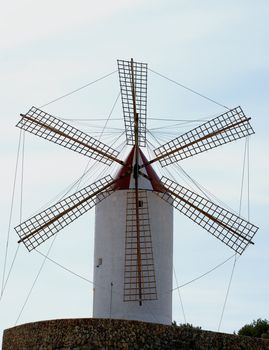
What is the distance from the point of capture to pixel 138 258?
22.5m

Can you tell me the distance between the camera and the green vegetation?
99.0ft

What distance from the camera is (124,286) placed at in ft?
74.0

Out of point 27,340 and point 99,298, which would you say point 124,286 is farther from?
point 27,340

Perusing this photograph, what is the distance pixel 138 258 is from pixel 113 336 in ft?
9.52

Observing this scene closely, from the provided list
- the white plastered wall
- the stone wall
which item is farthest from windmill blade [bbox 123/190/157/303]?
the stone wall

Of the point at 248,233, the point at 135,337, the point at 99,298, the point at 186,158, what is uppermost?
the point at 186,158

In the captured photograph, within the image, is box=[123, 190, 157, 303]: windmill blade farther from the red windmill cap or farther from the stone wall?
the stone wall

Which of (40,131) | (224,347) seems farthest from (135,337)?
(40,131)

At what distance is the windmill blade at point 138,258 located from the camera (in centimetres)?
2253

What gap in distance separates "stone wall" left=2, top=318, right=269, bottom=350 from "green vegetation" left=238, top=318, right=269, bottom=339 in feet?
29.2

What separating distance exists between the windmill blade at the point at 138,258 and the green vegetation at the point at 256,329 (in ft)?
27.0

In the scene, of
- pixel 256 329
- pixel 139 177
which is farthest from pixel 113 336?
pixel 256 329

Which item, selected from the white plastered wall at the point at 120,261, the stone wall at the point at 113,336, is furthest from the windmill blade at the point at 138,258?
the stone wall at the point at 113,336

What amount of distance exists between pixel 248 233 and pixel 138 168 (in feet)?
9.66
